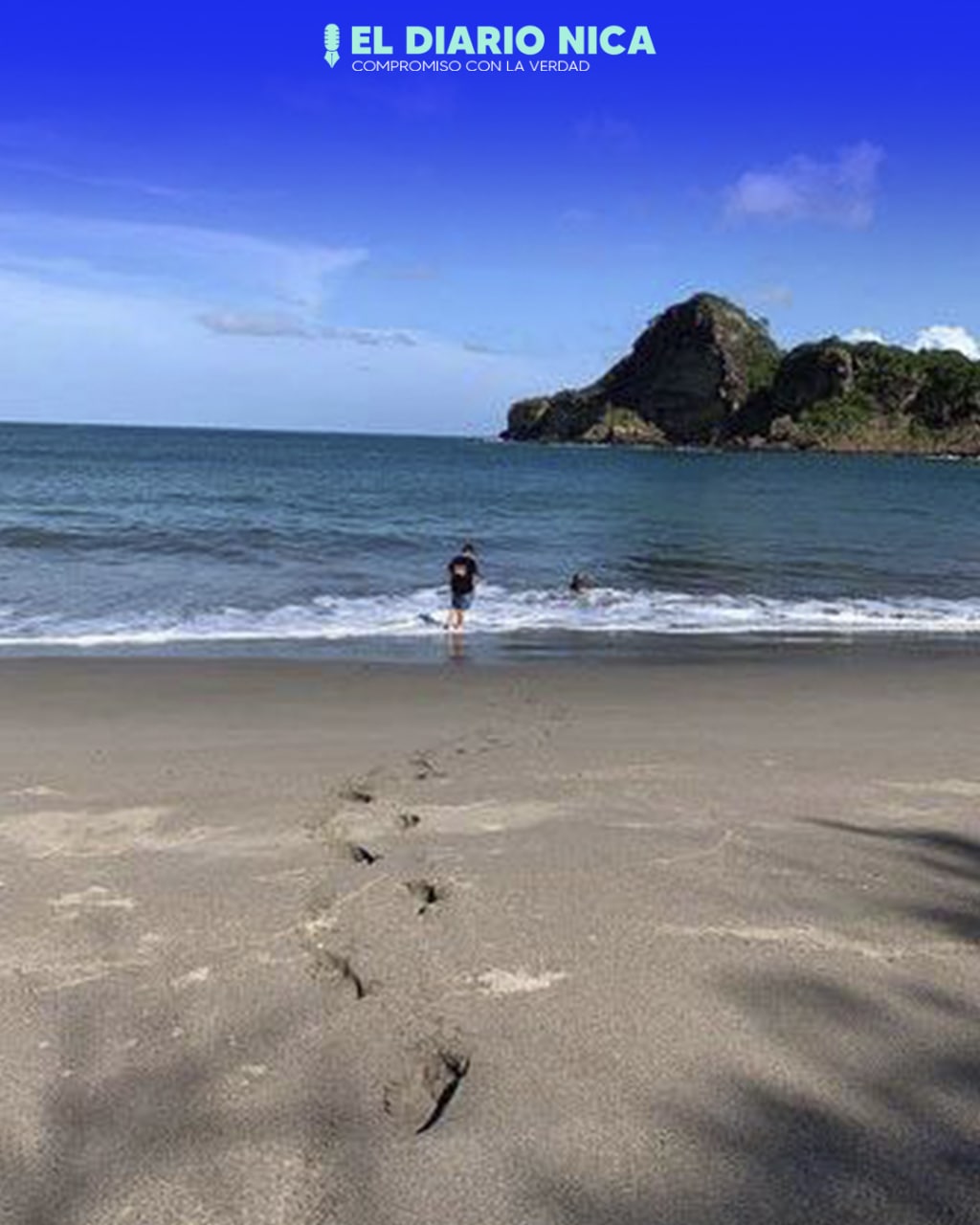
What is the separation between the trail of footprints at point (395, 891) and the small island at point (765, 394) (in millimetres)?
150260

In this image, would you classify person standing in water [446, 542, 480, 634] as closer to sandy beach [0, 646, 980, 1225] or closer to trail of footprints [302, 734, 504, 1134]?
trail of footprints [302, 734, 504, 1134]

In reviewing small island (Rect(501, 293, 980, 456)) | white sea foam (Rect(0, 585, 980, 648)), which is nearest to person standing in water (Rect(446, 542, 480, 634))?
white sea foam (Rect(0, 585, 980, 648))

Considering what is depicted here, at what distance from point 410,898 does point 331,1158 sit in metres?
1.85

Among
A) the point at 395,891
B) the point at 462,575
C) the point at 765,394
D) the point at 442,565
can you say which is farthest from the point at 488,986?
the point at 765,394

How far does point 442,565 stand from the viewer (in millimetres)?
27453

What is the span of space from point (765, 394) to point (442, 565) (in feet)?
481

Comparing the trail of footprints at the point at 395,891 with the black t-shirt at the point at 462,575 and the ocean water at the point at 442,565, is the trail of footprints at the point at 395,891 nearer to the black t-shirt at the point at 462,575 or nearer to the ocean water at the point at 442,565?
the ocean water at the point at 442,565

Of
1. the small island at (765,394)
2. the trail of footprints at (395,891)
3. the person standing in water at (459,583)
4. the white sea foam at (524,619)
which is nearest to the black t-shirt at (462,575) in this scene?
the person standing in water at (459,583)

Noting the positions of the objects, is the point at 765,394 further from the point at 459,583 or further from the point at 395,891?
the point at 395,891

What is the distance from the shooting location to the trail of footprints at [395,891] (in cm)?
375

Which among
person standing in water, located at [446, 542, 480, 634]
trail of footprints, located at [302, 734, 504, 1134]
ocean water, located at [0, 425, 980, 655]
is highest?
trail of footprints, located at [302, 734, 504, 1134]

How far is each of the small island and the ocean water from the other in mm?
91130

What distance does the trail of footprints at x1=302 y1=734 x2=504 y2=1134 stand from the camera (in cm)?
375

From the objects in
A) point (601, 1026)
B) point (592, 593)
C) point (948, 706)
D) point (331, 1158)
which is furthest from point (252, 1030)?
point (592, 593)
